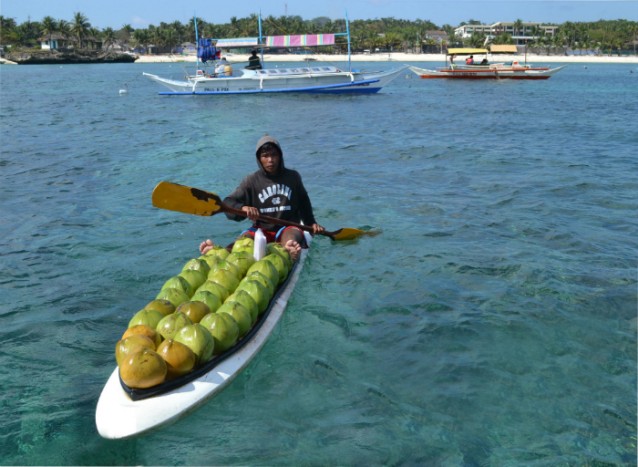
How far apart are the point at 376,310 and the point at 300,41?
3092 cm

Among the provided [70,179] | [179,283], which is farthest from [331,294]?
[70,179]

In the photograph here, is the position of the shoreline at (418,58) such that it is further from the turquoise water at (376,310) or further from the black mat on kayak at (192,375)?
the black mat on kayak at (192,375)

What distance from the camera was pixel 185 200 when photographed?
718 cm

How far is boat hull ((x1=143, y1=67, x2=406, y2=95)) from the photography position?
3331cm

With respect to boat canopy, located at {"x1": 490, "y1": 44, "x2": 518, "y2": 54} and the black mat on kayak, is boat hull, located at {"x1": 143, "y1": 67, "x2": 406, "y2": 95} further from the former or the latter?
the black mat on kayak

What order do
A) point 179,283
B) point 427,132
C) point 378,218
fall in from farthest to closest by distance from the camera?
point 427,132, point 378,218, point 179,283

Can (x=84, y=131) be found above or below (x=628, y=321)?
above

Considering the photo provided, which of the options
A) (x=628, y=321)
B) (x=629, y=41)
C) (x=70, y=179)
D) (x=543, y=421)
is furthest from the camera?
(x=629, y=41)

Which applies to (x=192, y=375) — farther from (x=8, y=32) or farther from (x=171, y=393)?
(x=8, y=32)

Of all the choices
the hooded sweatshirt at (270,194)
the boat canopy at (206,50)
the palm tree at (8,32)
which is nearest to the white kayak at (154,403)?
the hooded sweatshirt at (270,194)

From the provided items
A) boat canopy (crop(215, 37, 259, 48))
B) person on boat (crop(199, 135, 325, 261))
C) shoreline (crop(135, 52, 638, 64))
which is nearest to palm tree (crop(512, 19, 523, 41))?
shoreline (crop(135, 52, 638, 64))

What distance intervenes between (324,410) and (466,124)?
69.2 feet

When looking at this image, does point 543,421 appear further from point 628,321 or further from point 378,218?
point 378,218

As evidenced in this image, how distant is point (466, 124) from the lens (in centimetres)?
2436
